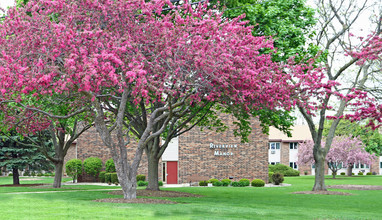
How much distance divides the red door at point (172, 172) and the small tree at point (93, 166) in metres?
5.96

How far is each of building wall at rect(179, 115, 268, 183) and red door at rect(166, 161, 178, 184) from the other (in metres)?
0.49

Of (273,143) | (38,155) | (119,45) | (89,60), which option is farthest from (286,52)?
Result: (273,143)

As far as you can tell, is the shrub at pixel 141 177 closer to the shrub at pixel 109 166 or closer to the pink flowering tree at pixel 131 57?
the shrub at pixel 109 166

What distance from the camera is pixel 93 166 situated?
41688 mm

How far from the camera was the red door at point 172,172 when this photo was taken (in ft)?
138

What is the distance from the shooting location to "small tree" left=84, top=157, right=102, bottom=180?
137ft

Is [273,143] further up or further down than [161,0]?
further down

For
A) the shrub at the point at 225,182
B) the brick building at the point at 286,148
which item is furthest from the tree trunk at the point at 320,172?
the brick building at the point at 286,148

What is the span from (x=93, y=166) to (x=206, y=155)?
9.70 metres

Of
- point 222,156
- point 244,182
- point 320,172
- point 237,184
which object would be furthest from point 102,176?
point 320,172

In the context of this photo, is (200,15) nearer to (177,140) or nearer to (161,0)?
(161,0)

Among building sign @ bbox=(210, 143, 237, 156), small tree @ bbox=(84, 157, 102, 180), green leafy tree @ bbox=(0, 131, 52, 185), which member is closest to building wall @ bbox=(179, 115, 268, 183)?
building sign @ bbox=(210, 143, 237, 156)

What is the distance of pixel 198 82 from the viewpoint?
16.9 m

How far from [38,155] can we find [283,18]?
2205cm
